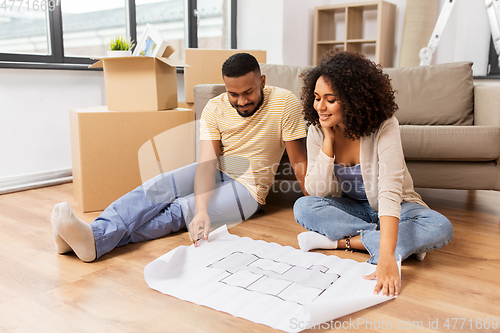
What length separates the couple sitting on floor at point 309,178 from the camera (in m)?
1.12

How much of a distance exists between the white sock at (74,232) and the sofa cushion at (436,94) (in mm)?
1527

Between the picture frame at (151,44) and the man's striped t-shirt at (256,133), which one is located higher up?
the picture frame at (151,44)

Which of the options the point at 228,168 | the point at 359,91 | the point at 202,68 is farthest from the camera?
the point at 202,68

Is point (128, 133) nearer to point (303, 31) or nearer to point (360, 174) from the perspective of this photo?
point (360, 174)

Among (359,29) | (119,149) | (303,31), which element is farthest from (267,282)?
(359,29)

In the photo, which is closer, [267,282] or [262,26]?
[267,282]

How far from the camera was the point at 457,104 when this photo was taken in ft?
6.47

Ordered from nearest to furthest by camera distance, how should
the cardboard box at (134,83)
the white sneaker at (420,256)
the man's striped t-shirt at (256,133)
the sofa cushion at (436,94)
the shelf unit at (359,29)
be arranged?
1. the white sneaker at (420,256)
2. the man's striped t-shirt at (256,133)
3. the cardboard box at (134,83)
4. the sofa cushion at (436,94)
5. the shelf unit at (359,29)

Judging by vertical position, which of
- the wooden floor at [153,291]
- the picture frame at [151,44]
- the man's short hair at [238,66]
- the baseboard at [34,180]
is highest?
the picture frame at [151,44]

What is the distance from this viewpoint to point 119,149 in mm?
1744

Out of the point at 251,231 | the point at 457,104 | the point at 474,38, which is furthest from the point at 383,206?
the point at 474,38

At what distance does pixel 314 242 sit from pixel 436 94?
1.19 metres

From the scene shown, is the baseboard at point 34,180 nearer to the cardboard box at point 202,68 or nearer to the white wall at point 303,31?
the cardboard box at point 202,68

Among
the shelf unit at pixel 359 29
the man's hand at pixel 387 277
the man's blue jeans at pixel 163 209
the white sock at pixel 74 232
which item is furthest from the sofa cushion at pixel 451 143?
→ the shelf unit at pixel 359 29
